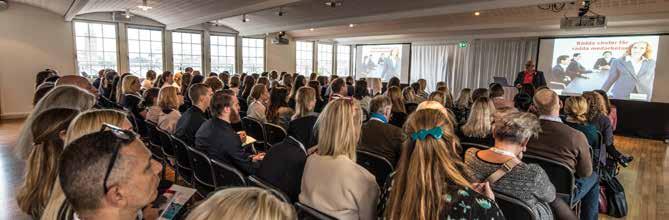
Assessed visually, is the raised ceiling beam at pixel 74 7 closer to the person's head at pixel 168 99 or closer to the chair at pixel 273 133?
the person's head at pixel 168 99

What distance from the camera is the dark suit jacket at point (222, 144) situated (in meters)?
2.72

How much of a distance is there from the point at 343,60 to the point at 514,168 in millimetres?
14211

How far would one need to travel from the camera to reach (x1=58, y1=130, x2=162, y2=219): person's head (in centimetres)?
108

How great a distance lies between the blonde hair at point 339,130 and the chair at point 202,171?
2.91 ft

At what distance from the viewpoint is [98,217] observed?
1.12 meters

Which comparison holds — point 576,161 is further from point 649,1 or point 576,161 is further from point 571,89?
point 571,89

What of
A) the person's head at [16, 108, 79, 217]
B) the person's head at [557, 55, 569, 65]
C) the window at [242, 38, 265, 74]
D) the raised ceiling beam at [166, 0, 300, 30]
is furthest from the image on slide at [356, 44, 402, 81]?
the person's head at [16, 108, 79, 217]

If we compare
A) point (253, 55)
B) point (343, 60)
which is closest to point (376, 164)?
point (253, 55)

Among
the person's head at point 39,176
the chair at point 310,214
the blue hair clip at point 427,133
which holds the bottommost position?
the chair at point 310,214

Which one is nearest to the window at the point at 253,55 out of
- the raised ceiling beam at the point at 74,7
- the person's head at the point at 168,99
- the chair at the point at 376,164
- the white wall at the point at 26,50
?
the white wall at the point at 26,50

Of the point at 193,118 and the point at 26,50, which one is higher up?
the point at 26,50

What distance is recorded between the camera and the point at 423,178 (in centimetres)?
137

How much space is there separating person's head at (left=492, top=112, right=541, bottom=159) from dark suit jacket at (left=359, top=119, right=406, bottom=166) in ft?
3.13

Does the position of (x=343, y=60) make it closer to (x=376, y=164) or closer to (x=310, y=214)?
(x=376, y=164)
